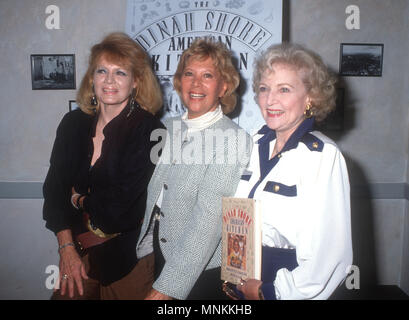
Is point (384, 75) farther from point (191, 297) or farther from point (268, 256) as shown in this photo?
point (191, 297)

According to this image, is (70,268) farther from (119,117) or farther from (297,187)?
(297,187)

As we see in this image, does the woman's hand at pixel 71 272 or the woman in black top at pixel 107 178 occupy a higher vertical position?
the woman in black top at pixel 107 178

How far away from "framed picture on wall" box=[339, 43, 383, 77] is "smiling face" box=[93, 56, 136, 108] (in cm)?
199

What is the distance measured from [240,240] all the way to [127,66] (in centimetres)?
112

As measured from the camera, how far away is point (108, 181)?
73.7 inches

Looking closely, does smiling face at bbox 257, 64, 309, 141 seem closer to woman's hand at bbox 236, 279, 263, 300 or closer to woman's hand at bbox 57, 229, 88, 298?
woman's hand at bbox 236, 279, 263, 300

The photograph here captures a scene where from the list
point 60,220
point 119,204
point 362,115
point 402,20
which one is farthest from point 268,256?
point 402,20

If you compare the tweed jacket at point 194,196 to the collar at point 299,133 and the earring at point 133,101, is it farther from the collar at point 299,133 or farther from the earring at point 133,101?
the earring at point 133,101

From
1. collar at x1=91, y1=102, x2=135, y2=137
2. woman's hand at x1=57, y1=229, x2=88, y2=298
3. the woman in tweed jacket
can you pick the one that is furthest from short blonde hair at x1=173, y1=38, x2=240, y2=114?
woman's hand at x1=57, y1=229, x2=88, y2=298

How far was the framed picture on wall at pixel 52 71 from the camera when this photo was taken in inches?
121

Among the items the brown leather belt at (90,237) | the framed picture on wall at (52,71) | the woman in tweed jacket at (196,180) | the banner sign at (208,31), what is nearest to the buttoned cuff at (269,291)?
the woman in tweed jacket at (196,180)

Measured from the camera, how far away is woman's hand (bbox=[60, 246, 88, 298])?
1948 millimetres

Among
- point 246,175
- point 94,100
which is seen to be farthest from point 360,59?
point 94,100

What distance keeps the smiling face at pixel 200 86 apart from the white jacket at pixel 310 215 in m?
0.51
